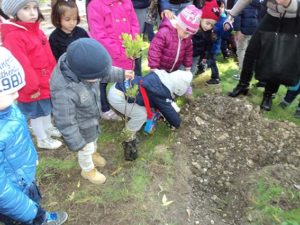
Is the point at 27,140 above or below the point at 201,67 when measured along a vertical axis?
above

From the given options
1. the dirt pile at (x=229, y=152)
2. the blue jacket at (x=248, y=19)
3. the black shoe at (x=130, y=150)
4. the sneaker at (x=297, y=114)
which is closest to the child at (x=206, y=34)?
the blue jacket at (x=248, y=19)

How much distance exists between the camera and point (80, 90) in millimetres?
3004

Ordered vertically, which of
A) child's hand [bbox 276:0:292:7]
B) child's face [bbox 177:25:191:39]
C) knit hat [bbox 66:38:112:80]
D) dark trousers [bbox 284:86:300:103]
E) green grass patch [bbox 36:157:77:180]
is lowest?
green grass patch [bbox 36:157:77:180]

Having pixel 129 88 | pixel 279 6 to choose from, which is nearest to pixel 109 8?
pixel 129 88

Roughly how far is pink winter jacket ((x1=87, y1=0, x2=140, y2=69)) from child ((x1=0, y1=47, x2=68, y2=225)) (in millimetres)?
2132

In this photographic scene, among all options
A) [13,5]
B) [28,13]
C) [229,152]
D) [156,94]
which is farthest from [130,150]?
[13,5]

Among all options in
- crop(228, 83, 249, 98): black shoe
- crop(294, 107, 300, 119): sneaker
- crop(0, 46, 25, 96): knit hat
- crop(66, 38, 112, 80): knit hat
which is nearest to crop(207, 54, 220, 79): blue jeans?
crop(228, 83, 249, 98): black shoe

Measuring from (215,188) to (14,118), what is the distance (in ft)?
7.98

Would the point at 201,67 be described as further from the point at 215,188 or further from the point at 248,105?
the point at 215,188

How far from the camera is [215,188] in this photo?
3787 millimetres

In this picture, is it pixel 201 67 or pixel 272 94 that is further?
pixel 201 67

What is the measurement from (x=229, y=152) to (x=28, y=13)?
2.85 meters

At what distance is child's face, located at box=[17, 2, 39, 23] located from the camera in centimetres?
338

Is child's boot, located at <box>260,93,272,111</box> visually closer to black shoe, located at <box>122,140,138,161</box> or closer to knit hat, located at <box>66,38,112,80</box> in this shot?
black shoe, located at <box>122,140,138,161</box>
